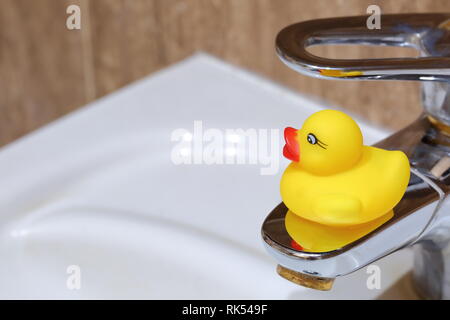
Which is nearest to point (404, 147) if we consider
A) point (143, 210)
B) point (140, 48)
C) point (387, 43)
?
point (387, 43)

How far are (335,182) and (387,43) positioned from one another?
10 centimetres

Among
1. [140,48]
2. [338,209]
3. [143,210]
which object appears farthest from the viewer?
[140,48]

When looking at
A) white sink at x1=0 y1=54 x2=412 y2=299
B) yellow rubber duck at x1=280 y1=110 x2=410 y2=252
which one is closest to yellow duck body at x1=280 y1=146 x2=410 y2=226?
yellow rubber duck at x1=280 y1=110 x2=410 y2=252

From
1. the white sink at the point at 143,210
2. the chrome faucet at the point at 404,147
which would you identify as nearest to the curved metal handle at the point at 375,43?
the chrome faucet at the point at 404,147

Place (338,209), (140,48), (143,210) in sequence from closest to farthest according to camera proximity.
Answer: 1. (338,209)
2. (143,210)
3. (140,48)

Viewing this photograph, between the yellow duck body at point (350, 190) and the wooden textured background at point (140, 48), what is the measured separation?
0.59 feet

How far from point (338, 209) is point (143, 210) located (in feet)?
0.75

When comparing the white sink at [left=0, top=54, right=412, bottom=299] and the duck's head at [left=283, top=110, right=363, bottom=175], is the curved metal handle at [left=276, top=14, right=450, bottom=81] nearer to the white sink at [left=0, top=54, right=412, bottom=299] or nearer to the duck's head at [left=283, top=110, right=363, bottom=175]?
the duck's head at [left=283, top=110, right=363, bottom=175]

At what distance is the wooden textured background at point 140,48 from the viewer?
0.56 meters

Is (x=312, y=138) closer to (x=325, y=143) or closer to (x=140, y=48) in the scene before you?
(x=325, y=143)

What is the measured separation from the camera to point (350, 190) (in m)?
0.35

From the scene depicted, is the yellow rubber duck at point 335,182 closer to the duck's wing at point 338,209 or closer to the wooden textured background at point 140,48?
the duck's wing at point 338,209

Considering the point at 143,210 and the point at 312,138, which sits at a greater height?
the point at 312,138

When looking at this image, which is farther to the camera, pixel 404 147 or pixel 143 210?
pixel 143 210
